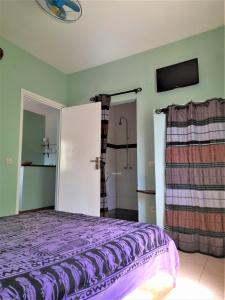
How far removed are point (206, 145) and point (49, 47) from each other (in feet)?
8.50

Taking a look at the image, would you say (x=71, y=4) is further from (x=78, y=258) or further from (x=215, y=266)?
(x=215, y=266)

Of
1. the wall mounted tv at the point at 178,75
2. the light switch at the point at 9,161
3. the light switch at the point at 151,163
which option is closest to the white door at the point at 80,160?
the light switch at the point at 151,163

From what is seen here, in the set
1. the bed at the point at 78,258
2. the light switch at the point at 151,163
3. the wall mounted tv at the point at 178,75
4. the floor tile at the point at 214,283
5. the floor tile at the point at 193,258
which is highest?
the wall mounted tv at the point at 178,75

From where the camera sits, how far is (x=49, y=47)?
10.7ft

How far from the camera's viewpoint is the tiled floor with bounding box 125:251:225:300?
1.50 metres

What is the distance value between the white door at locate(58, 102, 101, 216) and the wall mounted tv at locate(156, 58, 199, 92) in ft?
3.30

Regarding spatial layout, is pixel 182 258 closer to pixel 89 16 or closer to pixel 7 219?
pixel 7 219

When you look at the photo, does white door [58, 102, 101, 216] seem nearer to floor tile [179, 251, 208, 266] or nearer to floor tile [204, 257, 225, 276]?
floor tile [179, 251, 208, 266]

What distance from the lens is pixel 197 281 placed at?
68.9 inches

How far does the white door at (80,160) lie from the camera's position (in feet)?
10.8

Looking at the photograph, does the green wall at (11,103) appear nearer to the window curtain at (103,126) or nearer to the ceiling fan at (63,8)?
the window curtain at (103,126)

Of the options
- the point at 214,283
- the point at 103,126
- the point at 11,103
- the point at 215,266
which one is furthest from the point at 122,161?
the point at 214,283

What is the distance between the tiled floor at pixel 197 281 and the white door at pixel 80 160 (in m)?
1.50

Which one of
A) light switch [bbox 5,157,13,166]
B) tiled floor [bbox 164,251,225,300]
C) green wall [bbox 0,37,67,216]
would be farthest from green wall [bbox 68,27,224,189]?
light switch [bbox 5,157,13,166]
